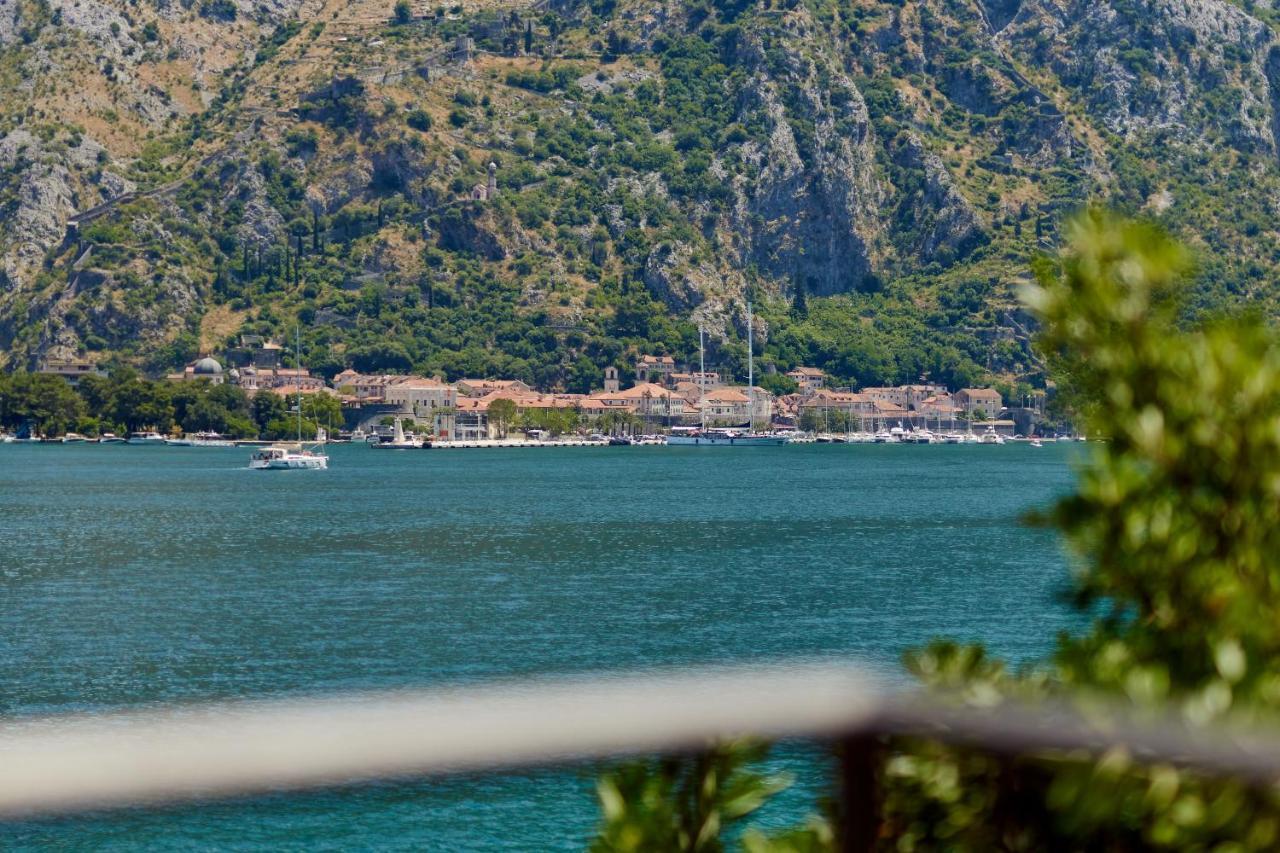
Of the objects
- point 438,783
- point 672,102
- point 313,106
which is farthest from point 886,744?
point 672,102

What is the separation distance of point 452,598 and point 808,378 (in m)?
136

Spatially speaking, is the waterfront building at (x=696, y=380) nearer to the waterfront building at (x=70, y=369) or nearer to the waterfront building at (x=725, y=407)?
the waterfront building at (x=725, y=407)

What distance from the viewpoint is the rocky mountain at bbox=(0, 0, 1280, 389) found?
530 ft

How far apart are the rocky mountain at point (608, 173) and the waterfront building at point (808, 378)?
1.79m

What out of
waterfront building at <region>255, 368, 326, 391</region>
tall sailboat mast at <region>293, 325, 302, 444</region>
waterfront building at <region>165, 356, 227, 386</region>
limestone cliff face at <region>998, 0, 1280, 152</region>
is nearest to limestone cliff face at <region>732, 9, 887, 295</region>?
limestone cliff face at <region>998, 0, 1280, 152</region>

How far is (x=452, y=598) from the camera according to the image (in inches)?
1316

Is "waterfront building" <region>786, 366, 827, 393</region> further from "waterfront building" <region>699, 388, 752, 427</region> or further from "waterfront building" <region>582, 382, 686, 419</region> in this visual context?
"waterfront building" <region>582, 382, 686, 419</region>

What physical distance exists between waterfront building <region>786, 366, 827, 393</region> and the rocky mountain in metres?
1.79

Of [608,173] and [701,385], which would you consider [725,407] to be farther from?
[608,173]

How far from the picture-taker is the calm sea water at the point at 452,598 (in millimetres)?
16047

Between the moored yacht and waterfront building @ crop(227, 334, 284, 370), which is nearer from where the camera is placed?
the moored yacht

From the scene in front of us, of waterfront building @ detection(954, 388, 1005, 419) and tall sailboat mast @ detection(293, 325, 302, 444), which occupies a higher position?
tall sailboat mast @ detection(293, 325, 302, 444)

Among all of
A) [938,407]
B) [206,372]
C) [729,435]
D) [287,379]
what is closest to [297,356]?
[287,379]

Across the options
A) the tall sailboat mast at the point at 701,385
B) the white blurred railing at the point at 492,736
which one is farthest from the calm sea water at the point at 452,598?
the tall sailboat mast at the point at 701,385
